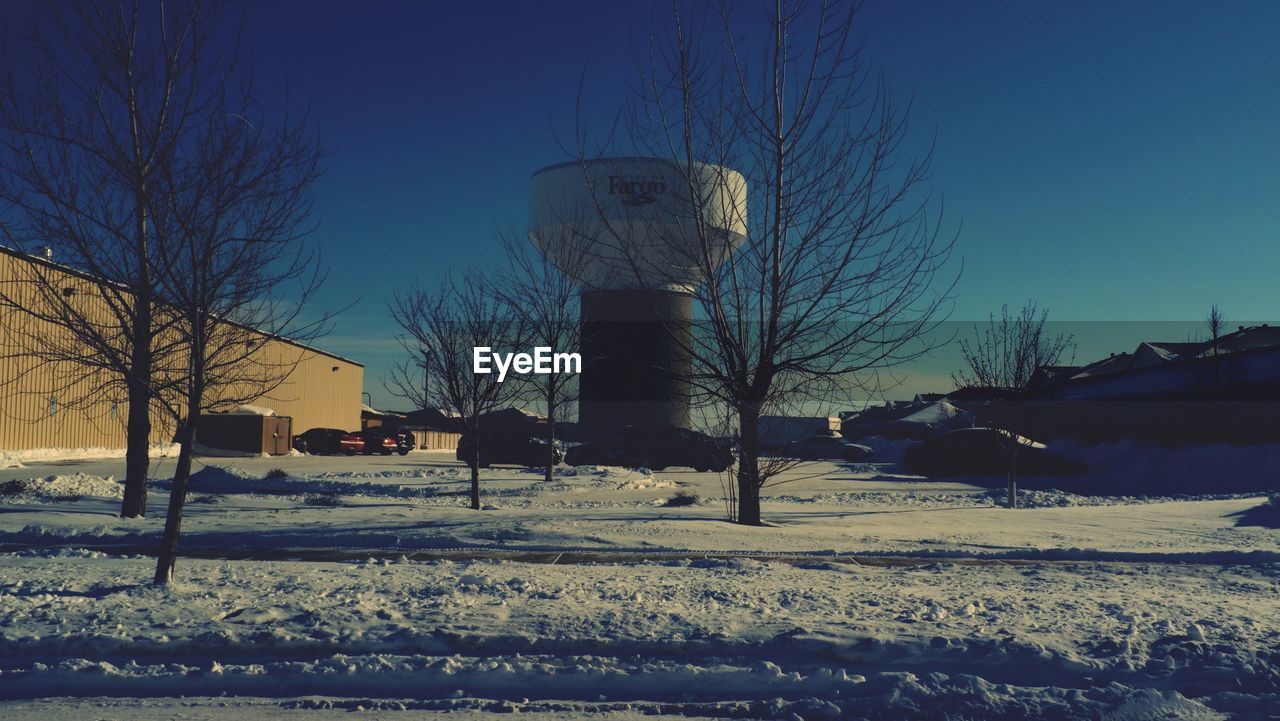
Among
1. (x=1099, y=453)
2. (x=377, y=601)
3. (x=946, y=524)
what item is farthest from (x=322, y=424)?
(x=377, y=601)

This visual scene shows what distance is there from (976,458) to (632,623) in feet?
70.1

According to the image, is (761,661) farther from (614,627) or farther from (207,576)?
(207,576)

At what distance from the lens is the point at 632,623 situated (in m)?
5.81

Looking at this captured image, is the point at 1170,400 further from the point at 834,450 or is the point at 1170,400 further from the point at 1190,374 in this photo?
the point at 834,450

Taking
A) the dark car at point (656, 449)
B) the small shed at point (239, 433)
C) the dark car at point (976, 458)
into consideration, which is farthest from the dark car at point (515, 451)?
the small shed at point (239, 433)

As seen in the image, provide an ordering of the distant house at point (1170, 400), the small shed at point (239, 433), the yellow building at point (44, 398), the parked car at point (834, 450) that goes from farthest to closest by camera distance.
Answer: the parked car at point (834, 450) → the small shed at point (239, 433) → the distant house at point (1170, 400) → the yellow building at point (44, 398)

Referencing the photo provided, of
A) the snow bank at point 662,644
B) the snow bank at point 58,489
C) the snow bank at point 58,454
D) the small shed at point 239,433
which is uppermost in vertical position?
the small shed at point 239,433

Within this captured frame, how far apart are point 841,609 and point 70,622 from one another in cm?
509

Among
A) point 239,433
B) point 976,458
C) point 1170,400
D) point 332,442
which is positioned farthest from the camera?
point 332,442

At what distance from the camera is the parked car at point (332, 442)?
39.2 meters

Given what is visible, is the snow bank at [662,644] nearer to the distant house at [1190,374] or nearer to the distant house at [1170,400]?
the distant house at [1170,400]

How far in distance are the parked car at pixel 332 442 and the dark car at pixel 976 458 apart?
79.3 feet

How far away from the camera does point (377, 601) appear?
252 inches

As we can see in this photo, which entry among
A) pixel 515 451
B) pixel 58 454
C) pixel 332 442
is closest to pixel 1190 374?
pixel 515 451
